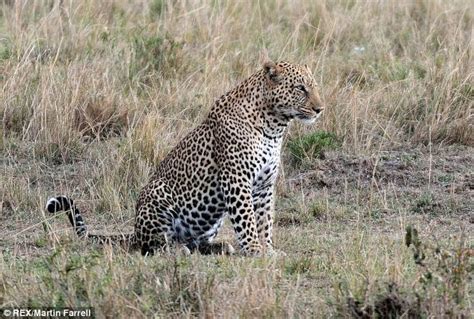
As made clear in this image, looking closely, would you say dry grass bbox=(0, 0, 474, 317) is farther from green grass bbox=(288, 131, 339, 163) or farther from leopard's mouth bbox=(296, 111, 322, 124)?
leopard's mouth bbox=(296, 111, 322, 124)

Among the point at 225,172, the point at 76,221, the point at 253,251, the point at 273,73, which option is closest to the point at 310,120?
the point at 273,73

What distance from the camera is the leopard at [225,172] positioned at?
28.7 ft

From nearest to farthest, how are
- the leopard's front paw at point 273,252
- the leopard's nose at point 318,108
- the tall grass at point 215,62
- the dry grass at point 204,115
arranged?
the dry grass at point 204,115 → the leopard's front paw at point 273,252 → the leopard's nose at point 318,108 → the tall grass at point 215,62

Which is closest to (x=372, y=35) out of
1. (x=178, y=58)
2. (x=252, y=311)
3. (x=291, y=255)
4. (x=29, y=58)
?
(x=178, y=58)

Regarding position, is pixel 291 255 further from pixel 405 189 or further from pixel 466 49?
pixel 466 49

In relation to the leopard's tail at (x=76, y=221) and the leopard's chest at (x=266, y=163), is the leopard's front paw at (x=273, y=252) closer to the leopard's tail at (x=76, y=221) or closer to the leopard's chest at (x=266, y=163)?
the leopard's chest at (x=266, y=163)

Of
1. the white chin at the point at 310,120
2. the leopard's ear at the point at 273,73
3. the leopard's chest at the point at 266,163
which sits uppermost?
the leopard's ear at the point at 273,73

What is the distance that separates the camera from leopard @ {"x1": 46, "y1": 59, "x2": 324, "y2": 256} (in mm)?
8742

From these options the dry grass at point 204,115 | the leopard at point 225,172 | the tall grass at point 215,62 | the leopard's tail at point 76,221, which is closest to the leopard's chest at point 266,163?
the leopard at point 225,172

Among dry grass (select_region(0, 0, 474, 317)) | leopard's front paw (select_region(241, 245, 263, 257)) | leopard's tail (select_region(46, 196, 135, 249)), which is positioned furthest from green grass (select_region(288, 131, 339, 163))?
leopard's tail (select_region(46, 196, 135, 249))

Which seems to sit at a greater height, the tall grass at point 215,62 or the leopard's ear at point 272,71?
the leopard's ear at point 272,71

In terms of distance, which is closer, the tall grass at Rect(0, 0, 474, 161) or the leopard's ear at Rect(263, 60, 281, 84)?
the leopard's ear at Rect(263, 60, 281, 84)

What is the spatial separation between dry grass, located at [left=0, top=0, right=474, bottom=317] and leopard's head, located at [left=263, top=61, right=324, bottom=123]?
91 centimetres

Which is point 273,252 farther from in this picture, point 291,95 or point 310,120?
point 291,95
